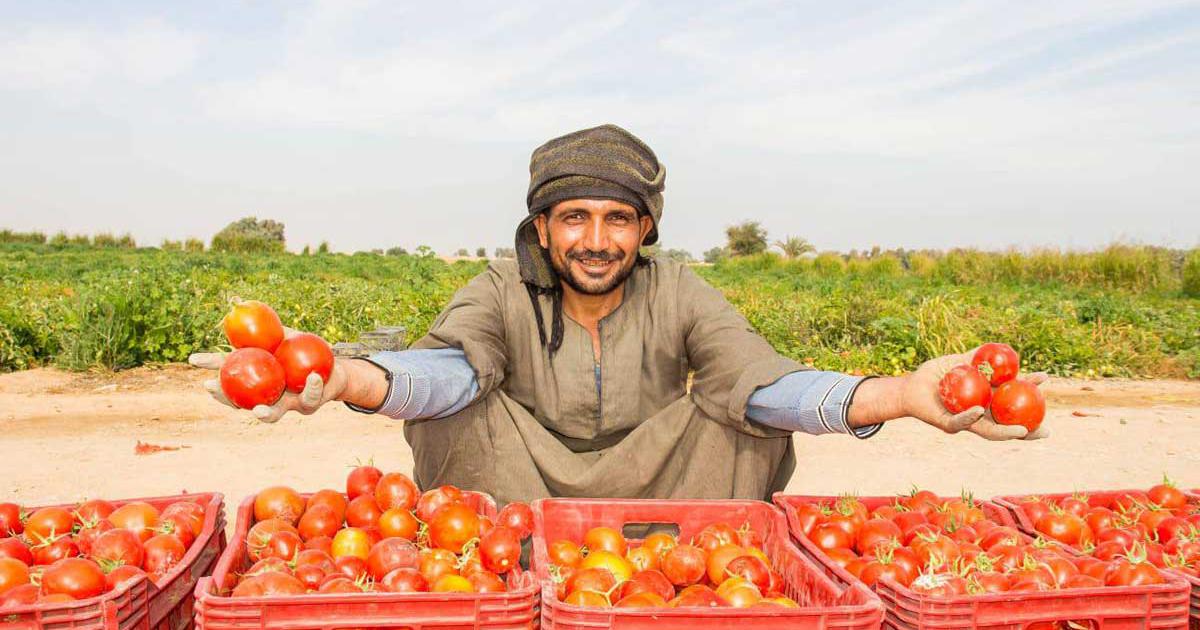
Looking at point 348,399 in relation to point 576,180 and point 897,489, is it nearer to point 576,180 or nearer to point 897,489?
point 576,180

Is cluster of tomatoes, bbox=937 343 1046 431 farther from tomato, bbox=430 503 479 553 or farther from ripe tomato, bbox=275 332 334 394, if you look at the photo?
ripe tomato, bbox=275 332 334 394

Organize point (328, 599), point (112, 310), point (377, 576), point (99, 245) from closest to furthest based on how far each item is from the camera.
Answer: point (328, 599)
point (377, 576)
point (112, 310)
point (99, 245)

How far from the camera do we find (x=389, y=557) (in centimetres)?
228

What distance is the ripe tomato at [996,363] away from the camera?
2.33 m

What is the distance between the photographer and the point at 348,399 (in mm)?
2533

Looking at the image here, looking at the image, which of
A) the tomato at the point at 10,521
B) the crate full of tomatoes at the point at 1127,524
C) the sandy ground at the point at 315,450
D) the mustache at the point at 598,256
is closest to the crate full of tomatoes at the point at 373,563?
the tomato at the point at 10,521

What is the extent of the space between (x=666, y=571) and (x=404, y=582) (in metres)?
0.72

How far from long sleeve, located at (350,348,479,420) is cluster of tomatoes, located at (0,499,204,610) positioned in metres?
0.64

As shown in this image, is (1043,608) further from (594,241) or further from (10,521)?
(10,521)

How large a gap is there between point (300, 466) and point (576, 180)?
3233 mm

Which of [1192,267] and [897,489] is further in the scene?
[1192,267]

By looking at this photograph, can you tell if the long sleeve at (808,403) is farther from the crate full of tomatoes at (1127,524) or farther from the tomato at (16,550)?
the tomato at (16,550)

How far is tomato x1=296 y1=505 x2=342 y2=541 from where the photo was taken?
2.54 m

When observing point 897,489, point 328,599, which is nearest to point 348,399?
point 328,599
